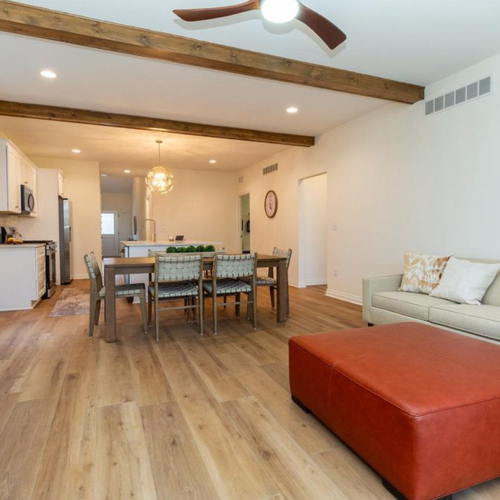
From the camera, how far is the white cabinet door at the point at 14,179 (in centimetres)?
488

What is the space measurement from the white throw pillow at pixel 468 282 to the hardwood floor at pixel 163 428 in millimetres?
1610

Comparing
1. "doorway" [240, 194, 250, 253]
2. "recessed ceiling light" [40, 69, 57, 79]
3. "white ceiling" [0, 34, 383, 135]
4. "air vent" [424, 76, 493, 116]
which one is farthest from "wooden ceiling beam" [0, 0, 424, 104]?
"doorway" [240, 194, 250, 253]

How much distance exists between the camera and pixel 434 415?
128 cm

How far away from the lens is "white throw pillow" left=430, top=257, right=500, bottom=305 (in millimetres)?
2945

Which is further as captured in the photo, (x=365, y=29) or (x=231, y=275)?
(x=231, y=275)

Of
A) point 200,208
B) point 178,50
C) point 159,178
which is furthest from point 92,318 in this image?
point 200,208

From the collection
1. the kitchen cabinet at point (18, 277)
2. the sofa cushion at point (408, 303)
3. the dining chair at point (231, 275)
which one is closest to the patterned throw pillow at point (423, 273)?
the sofa cushion at point (408, 303)

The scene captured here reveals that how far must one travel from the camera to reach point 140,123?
494cm

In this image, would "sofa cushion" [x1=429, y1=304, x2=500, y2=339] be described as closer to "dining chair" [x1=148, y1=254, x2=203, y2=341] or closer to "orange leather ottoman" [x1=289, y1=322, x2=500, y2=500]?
"orange leather ottoman" [x1=289, y1=322, x2=500, y2=500]

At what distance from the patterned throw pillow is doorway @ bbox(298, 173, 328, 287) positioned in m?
3.07

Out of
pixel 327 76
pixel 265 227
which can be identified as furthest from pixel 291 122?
pixel 265 227

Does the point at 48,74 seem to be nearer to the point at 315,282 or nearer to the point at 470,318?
the point at 470,318

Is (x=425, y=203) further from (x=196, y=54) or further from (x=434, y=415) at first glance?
(x=434, y=415)

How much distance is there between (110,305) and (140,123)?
283 cm
